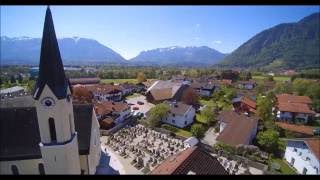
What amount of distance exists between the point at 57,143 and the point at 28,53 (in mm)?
163162

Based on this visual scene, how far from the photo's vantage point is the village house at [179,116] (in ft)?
70.0

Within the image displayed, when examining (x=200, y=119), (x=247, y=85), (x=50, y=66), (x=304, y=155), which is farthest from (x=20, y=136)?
(x=247, y=85)

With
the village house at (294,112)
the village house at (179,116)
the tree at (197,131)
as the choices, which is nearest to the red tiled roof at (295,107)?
the village house at (294,112)

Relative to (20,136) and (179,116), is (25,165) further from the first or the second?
(179,116)

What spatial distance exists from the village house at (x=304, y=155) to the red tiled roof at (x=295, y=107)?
10.5 metres

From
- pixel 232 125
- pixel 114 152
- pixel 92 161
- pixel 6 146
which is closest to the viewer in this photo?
pixel 6 146

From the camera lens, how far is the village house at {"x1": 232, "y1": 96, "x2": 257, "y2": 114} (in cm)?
2498

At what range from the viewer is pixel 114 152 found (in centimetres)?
1488

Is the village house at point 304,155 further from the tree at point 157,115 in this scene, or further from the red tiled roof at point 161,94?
the red tiled roof at point 161,94

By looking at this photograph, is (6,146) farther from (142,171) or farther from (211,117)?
(211,117)

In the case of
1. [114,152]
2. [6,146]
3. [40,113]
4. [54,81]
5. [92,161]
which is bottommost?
[114,152]

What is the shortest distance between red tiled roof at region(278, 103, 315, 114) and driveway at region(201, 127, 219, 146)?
775 centimetres
